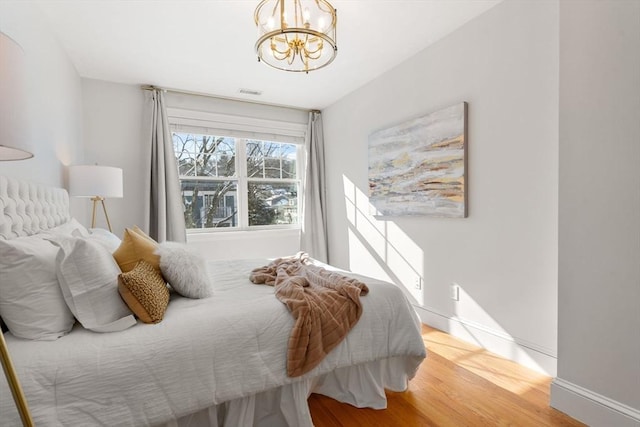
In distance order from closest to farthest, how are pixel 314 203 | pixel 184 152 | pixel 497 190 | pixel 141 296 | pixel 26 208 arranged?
pixel 141 296 → pixel 26 208 → pixel 497 190 → pixel 184 152 → pixel 314 203

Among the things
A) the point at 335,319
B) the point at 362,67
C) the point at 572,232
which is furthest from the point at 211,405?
the point at 362,67

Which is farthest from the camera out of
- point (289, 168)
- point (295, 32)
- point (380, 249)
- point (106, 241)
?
point (289, 168)

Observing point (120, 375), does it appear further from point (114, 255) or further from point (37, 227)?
point (37, 227)

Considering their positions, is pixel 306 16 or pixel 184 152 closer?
pixel 306 16

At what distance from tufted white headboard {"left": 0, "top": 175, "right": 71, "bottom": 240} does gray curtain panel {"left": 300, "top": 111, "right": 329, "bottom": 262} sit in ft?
A: 9.12

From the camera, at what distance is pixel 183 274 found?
5.75ft

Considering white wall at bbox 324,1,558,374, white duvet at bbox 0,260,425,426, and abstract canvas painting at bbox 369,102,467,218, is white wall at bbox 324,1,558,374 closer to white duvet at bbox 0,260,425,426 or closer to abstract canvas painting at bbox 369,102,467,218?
abstract canvas painting at bbox 369,102,467,218

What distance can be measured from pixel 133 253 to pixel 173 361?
68 cm

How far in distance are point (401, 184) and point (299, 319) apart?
6.73 ft

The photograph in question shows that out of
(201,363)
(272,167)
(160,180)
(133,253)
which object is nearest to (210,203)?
(160,180)

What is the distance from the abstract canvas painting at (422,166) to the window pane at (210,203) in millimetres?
1944

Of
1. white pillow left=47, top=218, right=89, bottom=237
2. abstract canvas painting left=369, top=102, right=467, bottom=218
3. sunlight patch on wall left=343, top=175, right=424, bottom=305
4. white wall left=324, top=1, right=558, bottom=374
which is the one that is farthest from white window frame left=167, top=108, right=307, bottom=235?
white pillow left=47, top=218, right=89, bottom=237

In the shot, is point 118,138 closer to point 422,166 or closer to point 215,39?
point 215,39

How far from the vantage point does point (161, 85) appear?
3.79 metres
